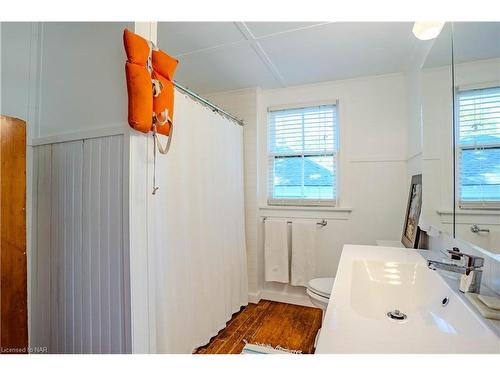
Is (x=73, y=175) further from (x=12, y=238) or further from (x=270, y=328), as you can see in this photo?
(x=270, y=328)

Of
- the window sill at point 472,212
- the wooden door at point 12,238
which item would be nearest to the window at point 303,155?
the window sill at point 472,212

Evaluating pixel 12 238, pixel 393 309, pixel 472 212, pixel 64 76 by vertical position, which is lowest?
pixel 393 309

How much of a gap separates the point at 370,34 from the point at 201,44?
1.16 metres

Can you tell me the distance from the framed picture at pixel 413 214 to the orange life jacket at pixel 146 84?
69.5 inches

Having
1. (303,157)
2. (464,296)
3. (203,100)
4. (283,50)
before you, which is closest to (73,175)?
(203,100)

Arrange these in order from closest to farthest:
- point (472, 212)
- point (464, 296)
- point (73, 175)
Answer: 1. point (464, 296)
2. point (472, 212)
3. point (73, 175)

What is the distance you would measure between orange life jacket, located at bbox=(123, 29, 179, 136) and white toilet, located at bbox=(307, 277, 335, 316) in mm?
1445

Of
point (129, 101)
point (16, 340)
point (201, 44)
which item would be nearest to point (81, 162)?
point (129, 101)

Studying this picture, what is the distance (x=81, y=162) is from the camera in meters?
1.29

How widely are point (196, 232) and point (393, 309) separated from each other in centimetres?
125

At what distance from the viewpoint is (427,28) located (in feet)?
3.90

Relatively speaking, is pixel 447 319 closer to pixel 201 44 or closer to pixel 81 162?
pixel 81 162

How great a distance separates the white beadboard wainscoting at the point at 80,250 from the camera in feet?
3.89

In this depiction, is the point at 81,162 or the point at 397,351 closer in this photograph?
the point at 397,351
